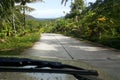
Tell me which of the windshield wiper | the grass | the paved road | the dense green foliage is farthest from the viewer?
the dense green foliage

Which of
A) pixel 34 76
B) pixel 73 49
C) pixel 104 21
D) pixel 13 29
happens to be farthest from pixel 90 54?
pixel 13 29

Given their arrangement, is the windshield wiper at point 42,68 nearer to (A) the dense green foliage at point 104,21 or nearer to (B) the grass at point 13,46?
(B) the grass at point 13,46

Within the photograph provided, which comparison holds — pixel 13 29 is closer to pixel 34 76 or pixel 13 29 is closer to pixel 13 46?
pixel 13 46

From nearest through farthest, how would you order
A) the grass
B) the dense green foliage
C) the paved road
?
the paved road < the grass < the dense green foliage

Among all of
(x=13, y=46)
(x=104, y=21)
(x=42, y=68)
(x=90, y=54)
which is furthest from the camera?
(x=104, y=21)

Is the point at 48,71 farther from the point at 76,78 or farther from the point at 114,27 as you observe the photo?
the point at 114,27

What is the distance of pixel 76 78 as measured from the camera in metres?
2.57

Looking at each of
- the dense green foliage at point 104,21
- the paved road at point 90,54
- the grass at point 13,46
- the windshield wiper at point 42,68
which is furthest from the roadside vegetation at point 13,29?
the windshield wiper at point 42,68

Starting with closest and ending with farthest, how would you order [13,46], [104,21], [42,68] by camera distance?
[42,68] → [13,46] → [104,21]

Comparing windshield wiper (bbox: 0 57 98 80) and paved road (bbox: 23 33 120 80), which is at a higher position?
windshield wiper (bbox: 0 57 98 80)

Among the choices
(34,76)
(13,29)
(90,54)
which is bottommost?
(13,29)

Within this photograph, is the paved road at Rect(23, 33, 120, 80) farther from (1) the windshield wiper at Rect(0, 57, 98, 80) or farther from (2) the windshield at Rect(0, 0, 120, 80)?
(1) the windshield wiper at Rect(0, 57, 98, 80)

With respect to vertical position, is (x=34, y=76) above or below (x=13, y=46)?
above

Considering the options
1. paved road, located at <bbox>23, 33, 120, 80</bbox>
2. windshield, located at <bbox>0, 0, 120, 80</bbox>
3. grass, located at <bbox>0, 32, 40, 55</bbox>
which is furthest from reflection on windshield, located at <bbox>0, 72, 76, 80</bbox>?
grass, located at <bbox>0, 32, 40, 55</bbox>
